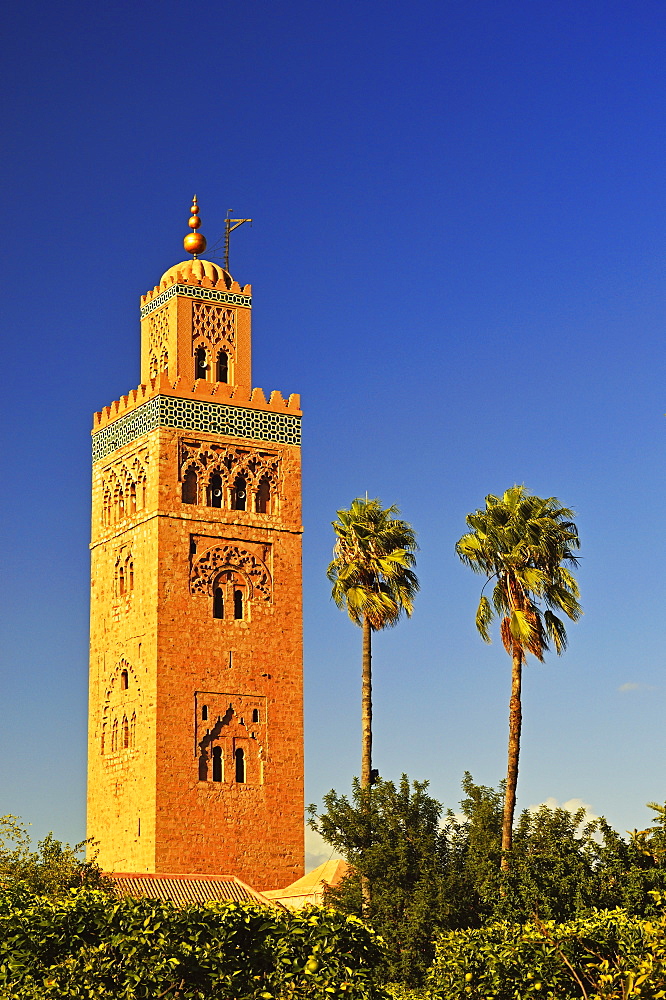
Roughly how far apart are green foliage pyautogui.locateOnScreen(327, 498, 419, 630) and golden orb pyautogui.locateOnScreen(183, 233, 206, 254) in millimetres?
9968

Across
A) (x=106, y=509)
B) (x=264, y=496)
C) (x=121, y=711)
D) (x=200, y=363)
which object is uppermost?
(x=200, y=363)

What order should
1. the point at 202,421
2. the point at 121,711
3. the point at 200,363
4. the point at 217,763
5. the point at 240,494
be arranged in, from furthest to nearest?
the point at 200,363, the point at 240,494, the point at 202,421, the point at 121,711, the point at 217,763

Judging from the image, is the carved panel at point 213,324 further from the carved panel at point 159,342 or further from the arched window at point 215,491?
the arched window at point 215,491

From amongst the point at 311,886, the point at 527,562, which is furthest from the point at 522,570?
the point at 311,886

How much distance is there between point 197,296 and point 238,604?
8316 mm

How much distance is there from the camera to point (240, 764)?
41375mm

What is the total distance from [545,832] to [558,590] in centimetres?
497

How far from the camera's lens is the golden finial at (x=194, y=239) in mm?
45662

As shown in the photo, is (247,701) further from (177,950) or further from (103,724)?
(177,950)

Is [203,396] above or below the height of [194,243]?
below

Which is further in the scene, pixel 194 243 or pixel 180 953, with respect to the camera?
pixel 194 243

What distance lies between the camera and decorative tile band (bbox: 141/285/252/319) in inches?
1735

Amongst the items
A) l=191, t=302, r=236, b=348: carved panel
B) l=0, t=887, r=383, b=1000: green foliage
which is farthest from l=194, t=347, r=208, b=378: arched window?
l=0, t=887, r=383, b=1000: green foliage

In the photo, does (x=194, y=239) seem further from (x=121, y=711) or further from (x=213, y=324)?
(x=121, y=711)
